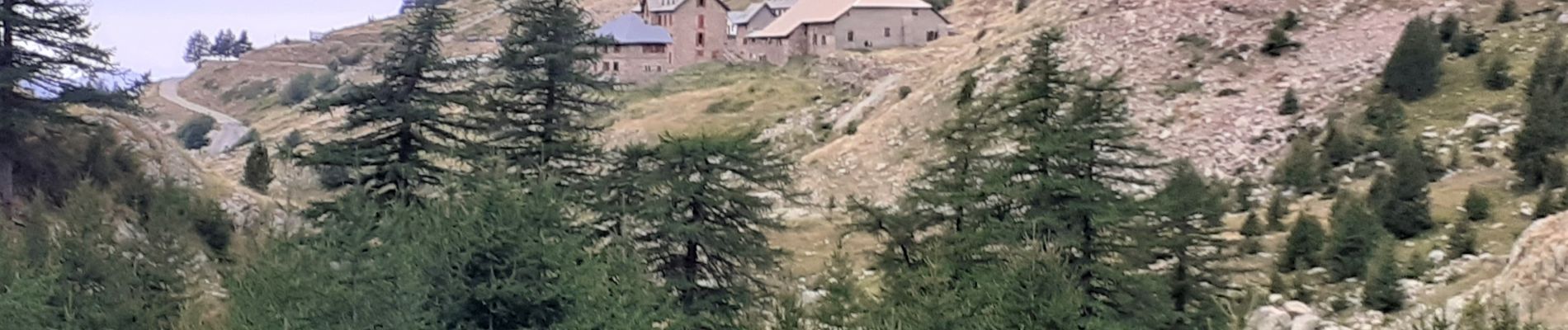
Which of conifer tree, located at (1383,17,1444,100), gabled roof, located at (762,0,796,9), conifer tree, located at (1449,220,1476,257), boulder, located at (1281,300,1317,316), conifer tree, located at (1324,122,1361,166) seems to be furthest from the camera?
gabled roof, located at (762,0,796,9)

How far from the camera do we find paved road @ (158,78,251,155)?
90.5m

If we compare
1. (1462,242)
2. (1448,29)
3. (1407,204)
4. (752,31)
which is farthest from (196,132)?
(1462,242)

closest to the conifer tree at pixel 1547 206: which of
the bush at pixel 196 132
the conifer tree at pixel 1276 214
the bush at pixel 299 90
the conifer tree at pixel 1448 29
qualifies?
the conifer tree at pixel 1276 214

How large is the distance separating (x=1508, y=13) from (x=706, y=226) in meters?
30.2

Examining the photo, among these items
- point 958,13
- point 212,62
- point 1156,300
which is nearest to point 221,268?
point 1156,300

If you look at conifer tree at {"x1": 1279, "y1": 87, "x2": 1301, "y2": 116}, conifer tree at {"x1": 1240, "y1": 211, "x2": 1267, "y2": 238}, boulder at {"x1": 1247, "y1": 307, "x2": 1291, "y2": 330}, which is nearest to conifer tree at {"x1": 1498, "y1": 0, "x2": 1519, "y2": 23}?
conifer tree at {"x1": 1279, "y1": 87, "x2": 1301, "y2": 116}

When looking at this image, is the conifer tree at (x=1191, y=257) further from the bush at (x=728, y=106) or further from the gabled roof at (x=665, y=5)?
the gabled roof at (x=665, y=5)

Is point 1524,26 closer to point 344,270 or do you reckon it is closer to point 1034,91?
point 1034,91

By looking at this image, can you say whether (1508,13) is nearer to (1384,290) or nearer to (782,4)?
(1384,290)

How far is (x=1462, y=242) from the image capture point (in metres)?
23.9

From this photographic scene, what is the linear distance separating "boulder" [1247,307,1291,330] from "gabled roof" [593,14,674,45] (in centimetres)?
5748

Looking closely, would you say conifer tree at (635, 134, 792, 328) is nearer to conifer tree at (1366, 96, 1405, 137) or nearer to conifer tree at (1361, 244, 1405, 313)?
conifer tree at (1361, 244, 1405, 313)

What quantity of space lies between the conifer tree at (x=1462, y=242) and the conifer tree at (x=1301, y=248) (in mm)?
2243

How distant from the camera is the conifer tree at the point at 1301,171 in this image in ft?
110
